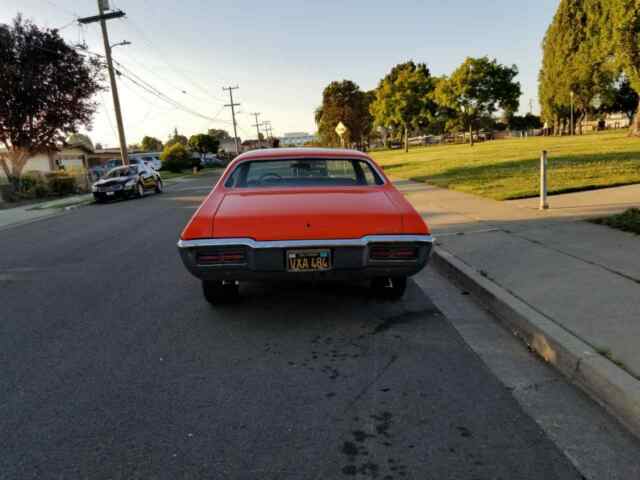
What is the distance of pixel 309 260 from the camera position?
3945mm

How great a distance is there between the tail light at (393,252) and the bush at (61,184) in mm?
23979

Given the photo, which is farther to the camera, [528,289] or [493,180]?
[493,180]

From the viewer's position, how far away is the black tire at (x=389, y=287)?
484 centimetres

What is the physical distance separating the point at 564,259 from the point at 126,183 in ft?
61.0

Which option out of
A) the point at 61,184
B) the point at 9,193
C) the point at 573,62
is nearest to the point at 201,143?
the point at 573,62

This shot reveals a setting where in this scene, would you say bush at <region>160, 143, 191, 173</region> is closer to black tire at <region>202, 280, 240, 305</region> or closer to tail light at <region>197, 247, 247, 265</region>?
black tire at <region>202, 280, 240, 305</region>

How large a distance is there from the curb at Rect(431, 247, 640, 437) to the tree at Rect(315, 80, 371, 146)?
7803cm

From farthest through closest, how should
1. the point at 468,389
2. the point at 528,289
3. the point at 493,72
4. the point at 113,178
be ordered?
the point at 493,72 → the point at 113,178 → the point at 528,289 → the point at 468,389

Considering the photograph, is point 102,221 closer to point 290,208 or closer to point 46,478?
point 290,208

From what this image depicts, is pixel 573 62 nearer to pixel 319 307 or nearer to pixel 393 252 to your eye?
pixel 319 307

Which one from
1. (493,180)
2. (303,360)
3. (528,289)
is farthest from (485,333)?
(493,180)

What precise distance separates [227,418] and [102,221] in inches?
463

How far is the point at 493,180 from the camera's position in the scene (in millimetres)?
14125

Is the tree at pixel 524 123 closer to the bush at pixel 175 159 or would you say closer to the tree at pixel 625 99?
the tree at pixel 625 99
